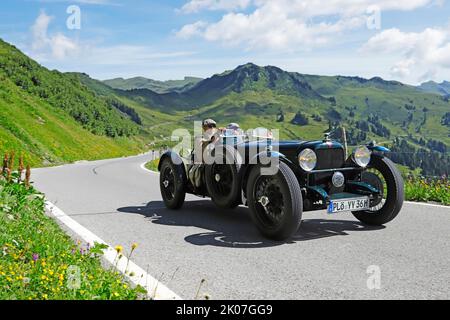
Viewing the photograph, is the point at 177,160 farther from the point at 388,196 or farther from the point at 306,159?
the point at 388,196

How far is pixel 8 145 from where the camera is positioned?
38.5 metres

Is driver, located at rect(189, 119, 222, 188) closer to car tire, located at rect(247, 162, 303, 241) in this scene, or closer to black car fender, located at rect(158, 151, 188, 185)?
black car fender, located at rect(158, 151, 188, 185)

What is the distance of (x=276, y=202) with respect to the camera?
21.1 ft

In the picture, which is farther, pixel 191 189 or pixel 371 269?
pixel 191 189

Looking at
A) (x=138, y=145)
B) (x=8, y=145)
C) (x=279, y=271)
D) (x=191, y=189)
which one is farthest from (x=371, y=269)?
(x=138, y=145)

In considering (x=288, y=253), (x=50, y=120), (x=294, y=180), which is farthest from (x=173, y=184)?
(x=50, y=120)

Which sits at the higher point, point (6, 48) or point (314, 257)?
point (6, 48)

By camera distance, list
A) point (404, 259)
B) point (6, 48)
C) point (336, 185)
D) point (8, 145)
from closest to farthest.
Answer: point (404, 259) → point (336, 185) → point (8, 145) → point (6, 48)

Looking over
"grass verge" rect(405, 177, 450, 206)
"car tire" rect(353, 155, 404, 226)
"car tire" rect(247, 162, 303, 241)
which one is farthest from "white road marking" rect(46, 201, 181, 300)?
"grass verge" rect(405, 177, 450, 206)

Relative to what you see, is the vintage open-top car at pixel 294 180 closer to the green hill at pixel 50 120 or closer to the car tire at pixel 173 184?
the car tire at pixel 173 184

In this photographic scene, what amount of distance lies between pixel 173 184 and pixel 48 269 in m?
5.11

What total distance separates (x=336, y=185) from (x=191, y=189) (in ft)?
9.99

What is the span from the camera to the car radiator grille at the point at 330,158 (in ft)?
23.2

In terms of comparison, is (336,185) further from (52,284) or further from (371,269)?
(52,284)
